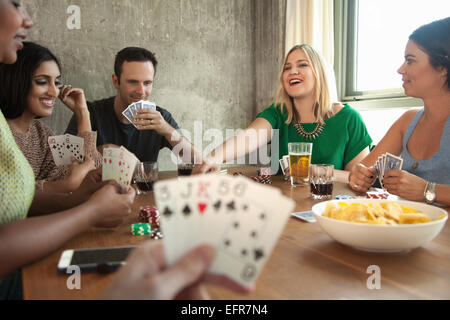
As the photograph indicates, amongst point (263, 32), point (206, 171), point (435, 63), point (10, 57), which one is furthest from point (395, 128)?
point (263, 32)

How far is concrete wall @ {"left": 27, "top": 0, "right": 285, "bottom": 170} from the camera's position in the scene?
3.53 m

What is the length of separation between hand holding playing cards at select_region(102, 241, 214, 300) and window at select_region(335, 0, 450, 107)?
10.6 ft

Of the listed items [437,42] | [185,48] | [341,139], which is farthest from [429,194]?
[185,48]

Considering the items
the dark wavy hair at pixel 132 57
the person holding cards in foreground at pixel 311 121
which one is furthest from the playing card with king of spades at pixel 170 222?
the dark wavy hair at pixel 132 57

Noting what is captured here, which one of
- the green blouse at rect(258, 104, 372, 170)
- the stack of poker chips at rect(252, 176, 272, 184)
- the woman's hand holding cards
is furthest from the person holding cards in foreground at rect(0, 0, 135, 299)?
the green blouse at rect(258, 104, 372, 170)

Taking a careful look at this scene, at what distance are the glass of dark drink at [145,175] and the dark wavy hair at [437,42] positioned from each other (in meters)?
1.61

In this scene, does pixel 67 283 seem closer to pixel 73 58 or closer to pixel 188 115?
pixel 73 58

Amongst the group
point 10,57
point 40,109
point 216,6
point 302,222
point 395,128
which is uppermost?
point 216,6

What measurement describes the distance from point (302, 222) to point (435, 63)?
4.47 feet

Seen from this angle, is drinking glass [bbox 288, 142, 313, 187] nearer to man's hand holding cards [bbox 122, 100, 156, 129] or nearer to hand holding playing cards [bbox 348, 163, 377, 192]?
hand holding playing cards [bbox 348, 163, 377, 192]

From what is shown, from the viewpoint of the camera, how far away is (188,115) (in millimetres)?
4250

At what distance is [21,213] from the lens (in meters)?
0.99

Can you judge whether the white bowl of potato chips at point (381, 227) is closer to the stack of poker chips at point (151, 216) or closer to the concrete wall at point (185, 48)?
the stack of poker chips at point (151, 216)

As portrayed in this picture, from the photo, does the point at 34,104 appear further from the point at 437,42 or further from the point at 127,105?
the point at 437,42
